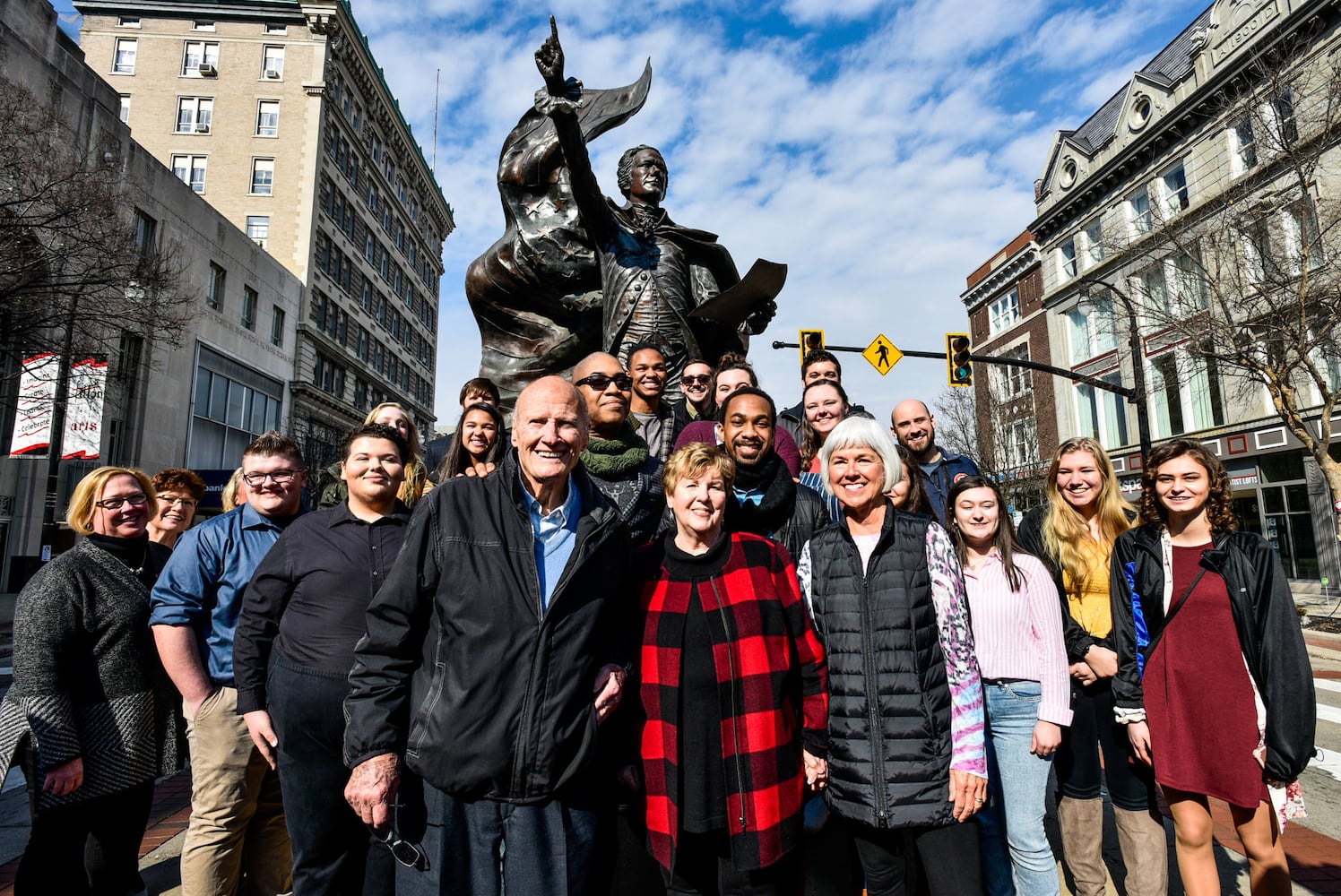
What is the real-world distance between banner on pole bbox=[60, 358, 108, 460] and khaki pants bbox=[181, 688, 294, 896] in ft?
53.8

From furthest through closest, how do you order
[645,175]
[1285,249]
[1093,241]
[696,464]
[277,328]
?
[277,328] < [1093,241] < [1285,249] < [645,175] < [696,464]

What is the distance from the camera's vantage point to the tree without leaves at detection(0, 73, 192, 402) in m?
14.1

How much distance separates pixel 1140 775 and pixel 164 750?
167 inches

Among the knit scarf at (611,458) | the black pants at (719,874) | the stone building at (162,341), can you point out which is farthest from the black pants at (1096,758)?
the stone building at (162,341)

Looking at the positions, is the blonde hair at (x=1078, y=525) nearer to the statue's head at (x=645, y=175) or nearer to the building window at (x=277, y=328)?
the statue's head at (x=645, y=175)

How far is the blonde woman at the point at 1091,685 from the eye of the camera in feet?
10.5

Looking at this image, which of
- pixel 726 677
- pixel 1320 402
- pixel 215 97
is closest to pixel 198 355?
pixel 215 97

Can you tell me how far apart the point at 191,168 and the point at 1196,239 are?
148 feet

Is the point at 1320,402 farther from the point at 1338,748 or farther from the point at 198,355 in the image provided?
the point at 198,355

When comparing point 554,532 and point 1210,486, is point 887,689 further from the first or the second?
point 1210,486

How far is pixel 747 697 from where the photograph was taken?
245cm

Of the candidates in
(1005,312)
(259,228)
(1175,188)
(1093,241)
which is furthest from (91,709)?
(259,228)

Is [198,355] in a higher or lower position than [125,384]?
higher

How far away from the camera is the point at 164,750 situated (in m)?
3.35
